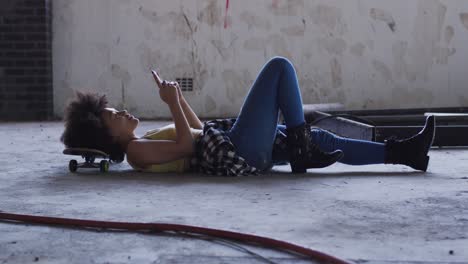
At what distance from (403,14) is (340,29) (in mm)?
687

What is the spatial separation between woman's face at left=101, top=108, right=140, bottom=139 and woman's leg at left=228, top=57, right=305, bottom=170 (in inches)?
18.1

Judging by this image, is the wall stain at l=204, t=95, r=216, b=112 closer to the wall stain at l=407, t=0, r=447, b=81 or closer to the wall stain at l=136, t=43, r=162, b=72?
the wall stain at l=136, t=43, r=162, b=72

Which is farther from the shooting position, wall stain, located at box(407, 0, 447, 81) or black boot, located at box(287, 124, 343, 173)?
wall stain, located at box(407, 0, 447, 81)

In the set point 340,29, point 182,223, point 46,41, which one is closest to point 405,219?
point 182,223

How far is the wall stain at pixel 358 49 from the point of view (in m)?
7.23

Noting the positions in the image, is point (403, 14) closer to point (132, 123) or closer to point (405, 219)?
point (132, 123)

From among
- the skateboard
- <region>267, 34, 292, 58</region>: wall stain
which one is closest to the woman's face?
the skateboard

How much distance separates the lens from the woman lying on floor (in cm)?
289

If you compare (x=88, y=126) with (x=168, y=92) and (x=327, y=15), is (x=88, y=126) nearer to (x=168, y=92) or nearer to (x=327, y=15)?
(x=168, y=92)

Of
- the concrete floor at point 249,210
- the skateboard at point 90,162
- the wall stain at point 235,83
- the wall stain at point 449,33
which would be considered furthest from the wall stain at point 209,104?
the skateboard at point 90,162

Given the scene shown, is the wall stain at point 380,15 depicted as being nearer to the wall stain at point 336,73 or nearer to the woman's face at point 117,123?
the wall stain at point 336,73

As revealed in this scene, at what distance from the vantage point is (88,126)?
2.96 metres

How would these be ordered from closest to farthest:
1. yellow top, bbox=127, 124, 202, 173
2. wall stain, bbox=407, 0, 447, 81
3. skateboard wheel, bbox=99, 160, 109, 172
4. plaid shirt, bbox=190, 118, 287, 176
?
plaid shirt, bbox=190, 118, 287, 176 → yellow top, bbox=127, 124, 202, 173 → skateboard wheel, bbox=99, 160, 109, 172 → wall stain, bbox=407, 0, 447, 81

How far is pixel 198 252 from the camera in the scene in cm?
163
